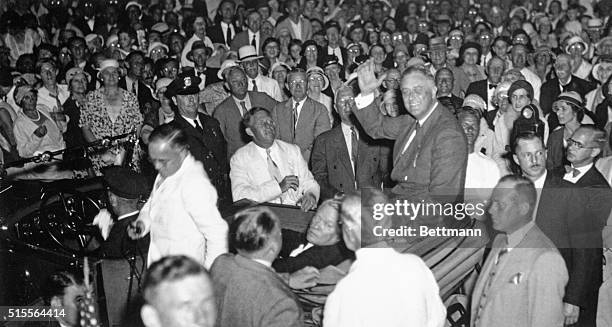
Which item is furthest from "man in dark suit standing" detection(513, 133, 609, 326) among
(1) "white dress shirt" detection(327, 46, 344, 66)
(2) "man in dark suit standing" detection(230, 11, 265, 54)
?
(2) "man in dark suit standing" detection(230, 11, 265, 54)

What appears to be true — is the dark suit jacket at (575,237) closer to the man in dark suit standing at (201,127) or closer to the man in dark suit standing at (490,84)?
the man in dark suit standing at (201,127)

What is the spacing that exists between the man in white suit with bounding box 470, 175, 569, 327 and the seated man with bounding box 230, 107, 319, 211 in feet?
5.93

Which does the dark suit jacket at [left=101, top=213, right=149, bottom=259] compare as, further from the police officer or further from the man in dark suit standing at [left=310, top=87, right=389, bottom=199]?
the man in dark suit standing at [left=310, top=87, right=389, bottom=199]

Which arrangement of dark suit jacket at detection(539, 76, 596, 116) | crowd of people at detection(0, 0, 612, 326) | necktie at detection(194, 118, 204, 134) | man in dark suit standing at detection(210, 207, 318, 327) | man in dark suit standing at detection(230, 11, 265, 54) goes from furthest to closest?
1. man in dark suit standing at detection(230, 11, 265, 54)
2. dark suit jacket at detection(539, 76, 596, 116)
3. necktie at detection(194, 118, 204, 134)
4. crowd of people at detection(0, 0, 612, 326)
5. man in dark suit standing at detection(210, 207, 318, 327)

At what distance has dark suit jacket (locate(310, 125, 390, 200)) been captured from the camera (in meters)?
5.97

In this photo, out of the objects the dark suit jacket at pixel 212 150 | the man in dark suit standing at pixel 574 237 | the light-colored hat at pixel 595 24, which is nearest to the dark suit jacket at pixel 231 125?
the dark suit jacket at pixel 212 150

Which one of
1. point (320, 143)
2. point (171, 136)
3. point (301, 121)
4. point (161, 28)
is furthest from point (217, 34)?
point (171, 136)

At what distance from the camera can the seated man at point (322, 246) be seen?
4.08 meters

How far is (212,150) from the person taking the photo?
6375 millimetres

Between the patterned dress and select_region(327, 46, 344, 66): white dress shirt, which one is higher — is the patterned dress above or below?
below

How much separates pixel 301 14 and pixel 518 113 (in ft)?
18.1

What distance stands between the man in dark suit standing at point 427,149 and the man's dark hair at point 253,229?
1.14 metres

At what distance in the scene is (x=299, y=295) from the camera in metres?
3.81

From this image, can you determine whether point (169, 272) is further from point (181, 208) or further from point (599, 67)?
point (599, 67)
